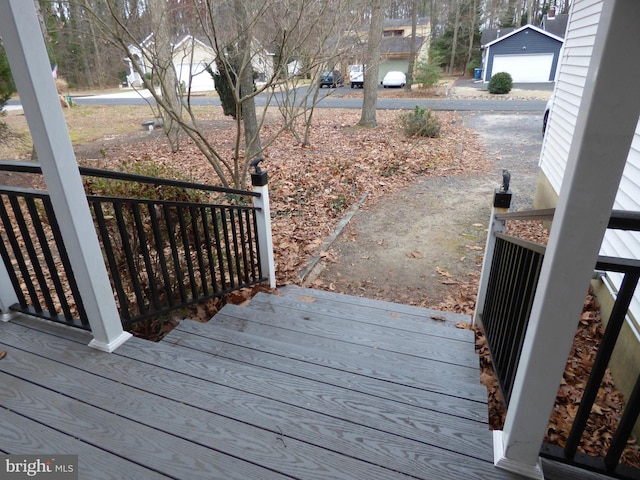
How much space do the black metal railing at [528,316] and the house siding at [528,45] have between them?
A: 2808cm

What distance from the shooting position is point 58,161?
5.85ft

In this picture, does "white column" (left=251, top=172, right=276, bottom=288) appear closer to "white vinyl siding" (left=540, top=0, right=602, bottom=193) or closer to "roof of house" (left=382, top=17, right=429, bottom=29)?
"white vinyl siding" (left=540, top=0, right=602, bottom=193)

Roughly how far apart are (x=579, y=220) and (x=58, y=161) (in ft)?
6.78

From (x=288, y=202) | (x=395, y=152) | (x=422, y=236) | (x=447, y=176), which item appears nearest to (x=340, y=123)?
(x=395, y=152)

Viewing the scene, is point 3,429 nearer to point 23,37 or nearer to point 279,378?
point 279,378

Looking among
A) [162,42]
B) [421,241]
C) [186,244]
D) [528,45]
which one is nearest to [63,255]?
[186,244]

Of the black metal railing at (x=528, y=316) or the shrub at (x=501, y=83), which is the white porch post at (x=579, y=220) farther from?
the shrub at (x=501, y=83)

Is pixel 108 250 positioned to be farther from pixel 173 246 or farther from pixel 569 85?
pixel 569 85

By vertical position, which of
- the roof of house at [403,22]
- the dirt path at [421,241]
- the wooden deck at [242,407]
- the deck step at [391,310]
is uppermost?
the roof of house at [403,22]

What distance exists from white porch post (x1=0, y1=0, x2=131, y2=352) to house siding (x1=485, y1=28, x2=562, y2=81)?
2965 centimetres

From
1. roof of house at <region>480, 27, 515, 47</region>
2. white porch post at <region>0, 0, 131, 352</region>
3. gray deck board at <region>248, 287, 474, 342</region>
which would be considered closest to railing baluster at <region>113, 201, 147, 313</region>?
white porch post at <region>0, 0, 131, 352</region>

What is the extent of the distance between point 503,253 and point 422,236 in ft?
9.65

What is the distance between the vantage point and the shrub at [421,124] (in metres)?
10.4

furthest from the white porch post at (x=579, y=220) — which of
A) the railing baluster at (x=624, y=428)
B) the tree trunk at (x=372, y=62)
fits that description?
the tree trunk at (x=372, y=62)
